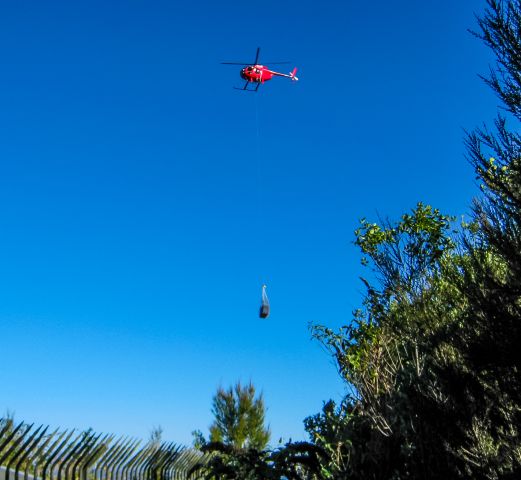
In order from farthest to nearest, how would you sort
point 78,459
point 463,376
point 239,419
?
1. point 239,419
2. point 463,376
3. point 78,459

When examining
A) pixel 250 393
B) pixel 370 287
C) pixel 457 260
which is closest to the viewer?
pixel 457 260

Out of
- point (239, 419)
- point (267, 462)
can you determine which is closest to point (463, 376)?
point (267, 462)

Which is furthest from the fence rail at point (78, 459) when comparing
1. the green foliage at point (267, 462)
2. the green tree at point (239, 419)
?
the green tree at point (239, 419)

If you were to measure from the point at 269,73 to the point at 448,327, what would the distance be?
20141 mm

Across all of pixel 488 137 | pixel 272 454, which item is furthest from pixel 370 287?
pixel 272 454

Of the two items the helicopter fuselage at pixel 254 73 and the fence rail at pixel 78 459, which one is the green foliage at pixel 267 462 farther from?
the helicopter fuselage at pixel 254 73

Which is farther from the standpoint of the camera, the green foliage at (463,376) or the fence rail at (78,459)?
the green foliage at (463,376)

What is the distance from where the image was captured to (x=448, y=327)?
9.45 m

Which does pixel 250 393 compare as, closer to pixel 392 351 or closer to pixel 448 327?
pixel 392 351

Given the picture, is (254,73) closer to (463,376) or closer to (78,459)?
(463,376)

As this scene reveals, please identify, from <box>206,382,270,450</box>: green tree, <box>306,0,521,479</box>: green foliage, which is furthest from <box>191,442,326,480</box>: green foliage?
<box>206,382,270,450</box>: green tree

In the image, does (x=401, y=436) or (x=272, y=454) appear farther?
(x=401, y=436)

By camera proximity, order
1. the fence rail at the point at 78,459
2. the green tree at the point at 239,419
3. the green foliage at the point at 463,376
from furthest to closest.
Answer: the green tree at the point at 239,419 < the green foliage at the point at 463,376 < the fence rail at the point at 78,459

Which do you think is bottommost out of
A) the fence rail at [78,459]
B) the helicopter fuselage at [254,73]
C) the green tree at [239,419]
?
the fence rail at [78,459]
